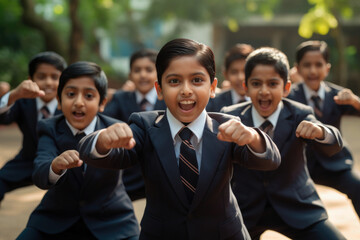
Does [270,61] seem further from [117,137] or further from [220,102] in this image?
[117,137]

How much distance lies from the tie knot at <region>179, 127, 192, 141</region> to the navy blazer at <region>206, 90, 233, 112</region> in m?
2.20

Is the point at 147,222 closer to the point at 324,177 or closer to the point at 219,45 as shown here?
the point at 324,177

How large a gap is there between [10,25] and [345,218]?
15805 mm

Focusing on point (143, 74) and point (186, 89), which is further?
point (143, 74)

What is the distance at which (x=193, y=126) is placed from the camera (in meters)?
2.27

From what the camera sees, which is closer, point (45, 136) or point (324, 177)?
point (45, 136)

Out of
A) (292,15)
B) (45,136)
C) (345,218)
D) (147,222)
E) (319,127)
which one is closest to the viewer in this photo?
(147,222)

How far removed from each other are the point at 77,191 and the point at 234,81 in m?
2.38

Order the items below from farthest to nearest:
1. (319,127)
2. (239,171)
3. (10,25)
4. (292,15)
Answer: (292,15), (10,25), (239,171), (319,127)

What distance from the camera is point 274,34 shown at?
21.3 m

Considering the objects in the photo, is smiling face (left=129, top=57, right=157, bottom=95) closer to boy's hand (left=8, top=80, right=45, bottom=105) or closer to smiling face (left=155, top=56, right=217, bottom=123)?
boy's hand (left=8, top=80, right=45, bottom=105)

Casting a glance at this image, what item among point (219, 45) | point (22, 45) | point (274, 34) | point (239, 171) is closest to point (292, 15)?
point (274, 34)

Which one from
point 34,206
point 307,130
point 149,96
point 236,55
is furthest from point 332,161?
point 34,206

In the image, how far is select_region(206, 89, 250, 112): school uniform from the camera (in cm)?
448
